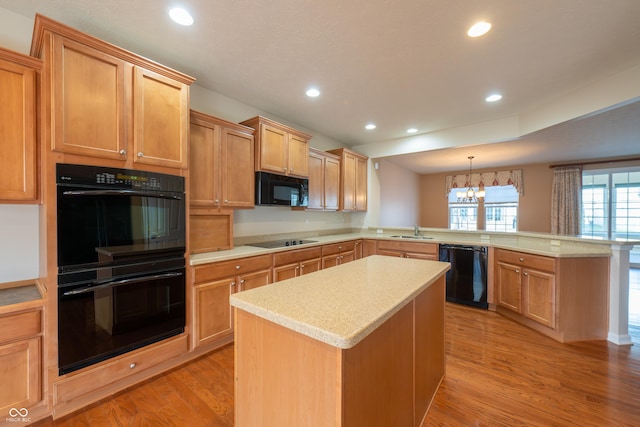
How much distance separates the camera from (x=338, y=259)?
156 inches

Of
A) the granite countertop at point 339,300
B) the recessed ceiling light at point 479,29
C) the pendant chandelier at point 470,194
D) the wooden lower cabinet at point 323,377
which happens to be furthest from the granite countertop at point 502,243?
the pendant chandelier at point 470,194

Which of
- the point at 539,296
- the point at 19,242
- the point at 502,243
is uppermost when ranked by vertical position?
the point at 19,242

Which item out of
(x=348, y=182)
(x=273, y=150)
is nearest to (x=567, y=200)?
(x=348, y=182)

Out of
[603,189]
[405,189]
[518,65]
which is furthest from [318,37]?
[603,189]

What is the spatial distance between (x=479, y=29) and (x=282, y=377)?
8.37 feet

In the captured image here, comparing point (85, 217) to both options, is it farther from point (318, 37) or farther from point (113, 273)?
point (318, 37)

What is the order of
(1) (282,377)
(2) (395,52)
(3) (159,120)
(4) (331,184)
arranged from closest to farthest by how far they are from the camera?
1. (1) (282,377)
2. (3) (159,120)
3. (2) (395,52)
4. (4) (331,184)

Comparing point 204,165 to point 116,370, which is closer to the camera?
point 116,370

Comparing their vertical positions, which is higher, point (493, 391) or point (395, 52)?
point (395, 52)

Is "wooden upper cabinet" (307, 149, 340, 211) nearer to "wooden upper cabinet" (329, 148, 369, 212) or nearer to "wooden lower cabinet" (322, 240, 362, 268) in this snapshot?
"wooden upper cabinet" (329, 148, 369, 212)

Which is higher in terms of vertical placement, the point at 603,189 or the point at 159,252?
the point at 603,189

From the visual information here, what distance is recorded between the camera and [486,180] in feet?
22.8

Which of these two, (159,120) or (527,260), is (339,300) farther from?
(527,260)

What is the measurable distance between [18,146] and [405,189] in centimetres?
703
